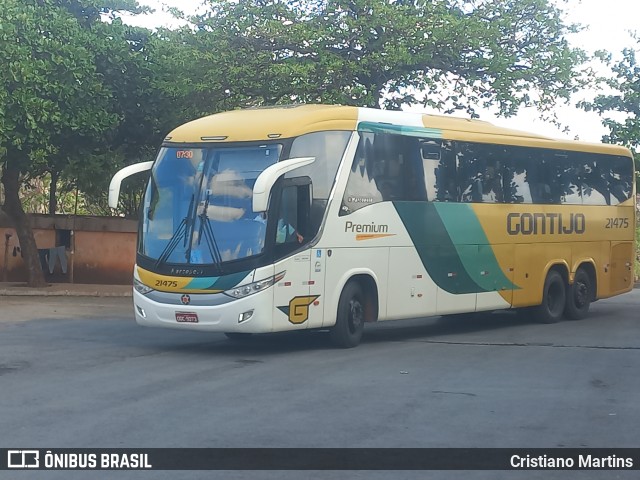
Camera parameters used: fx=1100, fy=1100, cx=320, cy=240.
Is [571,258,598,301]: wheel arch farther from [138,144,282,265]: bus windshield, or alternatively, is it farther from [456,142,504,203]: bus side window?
[138,144,282,265]: bus windshield

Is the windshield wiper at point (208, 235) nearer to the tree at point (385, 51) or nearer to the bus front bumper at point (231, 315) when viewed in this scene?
the bus front bumper at point (231, 315)

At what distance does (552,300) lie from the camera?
20.9m

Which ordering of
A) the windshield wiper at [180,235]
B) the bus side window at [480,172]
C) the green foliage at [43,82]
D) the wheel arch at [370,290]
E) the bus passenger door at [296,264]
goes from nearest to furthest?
the bus passenger door at [296,264], the windshield wiper at [180,235], the wheel arch at [370,290], the bus side window at [480,172], the green foliage at [43,82]

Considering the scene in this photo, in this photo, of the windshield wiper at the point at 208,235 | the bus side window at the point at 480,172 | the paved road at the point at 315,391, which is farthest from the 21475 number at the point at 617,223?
the windshield wiper at the point at 208,235

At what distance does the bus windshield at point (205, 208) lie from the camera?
14594 mm

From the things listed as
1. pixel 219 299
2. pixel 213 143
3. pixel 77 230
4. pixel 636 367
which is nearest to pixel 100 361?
pixel 219 299

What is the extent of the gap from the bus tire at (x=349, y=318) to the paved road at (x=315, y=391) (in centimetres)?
28

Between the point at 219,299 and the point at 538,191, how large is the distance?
25.9 ft

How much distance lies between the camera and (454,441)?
9039 mm

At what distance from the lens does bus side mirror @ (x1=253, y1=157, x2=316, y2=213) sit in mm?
13711

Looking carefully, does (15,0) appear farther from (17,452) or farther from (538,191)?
(17,452)

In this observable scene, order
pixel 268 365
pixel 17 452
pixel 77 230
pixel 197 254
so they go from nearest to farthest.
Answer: pixel 17 452 → pixel 268 365 → pixel 197 254 → pixel 77 230

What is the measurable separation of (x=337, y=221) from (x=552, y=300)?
6.95m

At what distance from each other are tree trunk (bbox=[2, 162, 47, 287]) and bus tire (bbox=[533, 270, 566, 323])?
1326 centimetres
